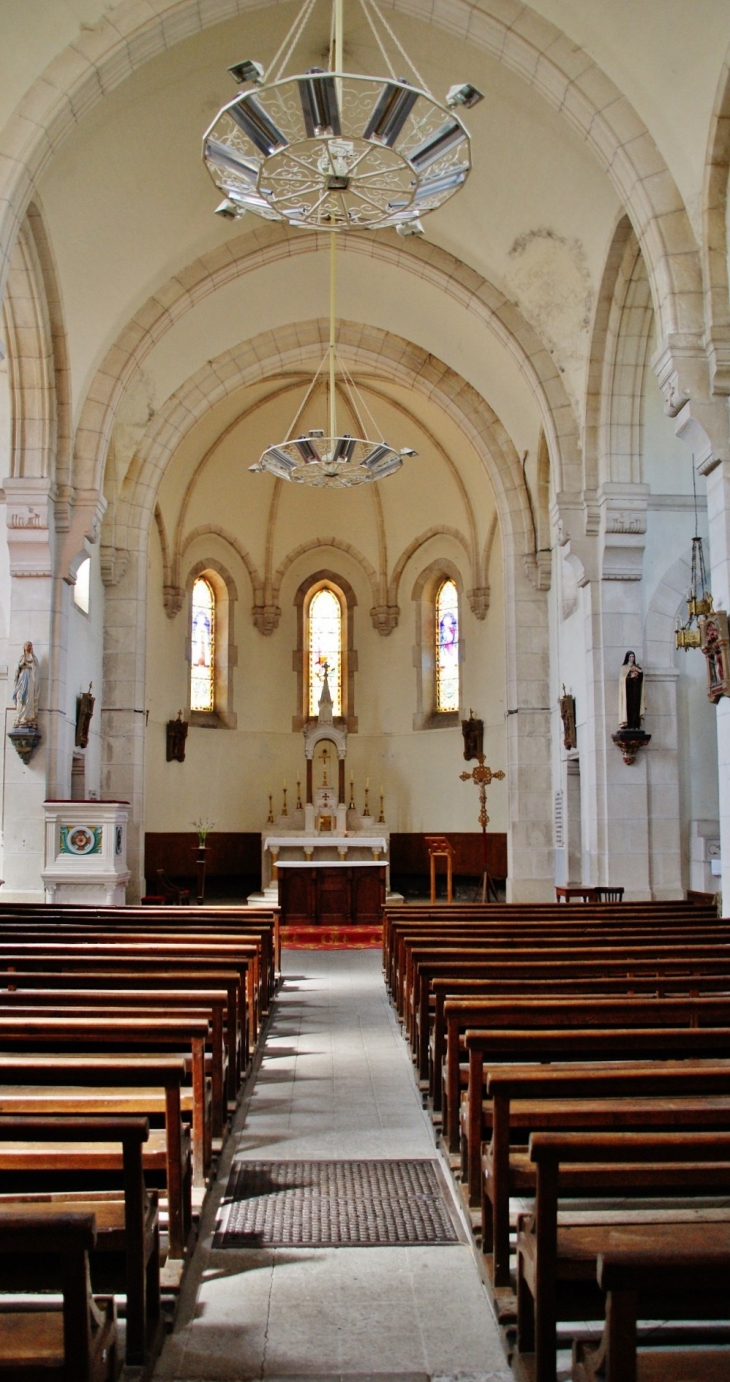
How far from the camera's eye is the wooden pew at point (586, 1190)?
269 cm

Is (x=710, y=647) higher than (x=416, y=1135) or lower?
higher

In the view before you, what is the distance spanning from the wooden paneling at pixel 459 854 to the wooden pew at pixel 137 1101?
17.2m

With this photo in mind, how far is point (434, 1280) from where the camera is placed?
3.79 m

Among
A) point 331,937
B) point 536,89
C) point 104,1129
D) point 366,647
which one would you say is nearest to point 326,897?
point 331,937

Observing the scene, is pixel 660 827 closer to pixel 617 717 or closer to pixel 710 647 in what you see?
pixel 617 717

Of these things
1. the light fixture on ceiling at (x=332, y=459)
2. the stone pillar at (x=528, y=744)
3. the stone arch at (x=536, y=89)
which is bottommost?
the stone pillar at (x=528, y=744)

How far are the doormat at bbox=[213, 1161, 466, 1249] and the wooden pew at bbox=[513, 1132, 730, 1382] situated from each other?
125 centimetres

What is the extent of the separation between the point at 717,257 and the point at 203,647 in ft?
51.5

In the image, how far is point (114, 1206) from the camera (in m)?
3.08

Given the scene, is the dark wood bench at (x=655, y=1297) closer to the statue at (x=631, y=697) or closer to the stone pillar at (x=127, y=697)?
the statue at (x=631, y=697)

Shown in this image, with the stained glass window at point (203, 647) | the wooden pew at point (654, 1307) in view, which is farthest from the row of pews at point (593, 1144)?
the stained glass window at point (203, 647)

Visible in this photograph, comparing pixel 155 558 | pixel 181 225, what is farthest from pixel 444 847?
pixel 181 225

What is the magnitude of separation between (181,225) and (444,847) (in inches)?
394

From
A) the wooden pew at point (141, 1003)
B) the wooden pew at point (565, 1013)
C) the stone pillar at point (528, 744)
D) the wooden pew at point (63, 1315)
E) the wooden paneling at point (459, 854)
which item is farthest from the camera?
the wooden paneling at point (459, 854)
